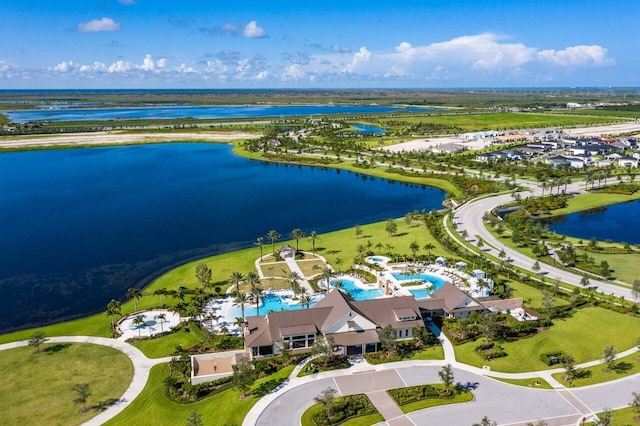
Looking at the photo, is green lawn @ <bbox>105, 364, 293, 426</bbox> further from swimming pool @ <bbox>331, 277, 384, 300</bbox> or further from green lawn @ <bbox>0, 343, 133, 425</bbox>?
swimming pool @ <bbox>331, 277, 384, 300</bbox>

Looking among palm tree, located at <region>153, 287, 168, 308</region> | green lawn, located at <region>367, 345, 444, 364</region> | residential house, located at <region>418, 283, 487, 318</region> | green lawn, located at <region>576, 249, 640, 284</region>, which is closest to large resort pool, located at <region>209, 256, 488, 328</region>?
residential house, located at <region>418, 283, 487, 318</region>

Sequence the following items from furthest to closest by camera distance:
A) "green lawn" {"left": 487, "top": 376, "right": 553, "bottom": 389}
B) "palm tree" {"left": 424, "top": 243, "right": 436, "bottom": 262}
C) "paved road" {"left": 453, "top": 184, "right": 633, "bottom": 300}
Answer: "palm tree" {"left": 424, "top": 243, "right": 436, "bottom": 262} < "paved road" {"left": 453, "top": 184, "right": 633, "bottom": 300} < "green lawn" {"left": 487, "top": 376, "right": 553, "bottom": 389}

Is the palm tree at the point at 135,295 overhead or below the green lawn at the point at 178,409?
overhead

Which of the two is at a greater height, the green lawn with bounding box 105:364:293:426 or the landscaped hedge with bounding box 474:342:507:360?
the landscaped hedge with bounding box 474:342:507:360

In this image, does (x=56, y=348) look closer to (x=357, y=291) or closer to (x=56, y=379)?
(x=56, y=379)

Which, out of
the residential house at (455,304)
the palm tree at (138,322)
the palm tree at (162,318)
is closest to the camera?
the palm tree at (162,318)

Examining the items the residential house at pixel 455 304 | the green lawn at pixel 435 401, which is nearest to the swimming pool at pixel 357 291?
the residential house at pixel 455 304

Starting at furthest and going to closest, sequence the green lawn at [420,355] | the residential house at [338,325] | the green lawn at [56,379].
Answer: the residential house at [338,325] < the green lawn at [420,355] < the green lawn at [56,379]

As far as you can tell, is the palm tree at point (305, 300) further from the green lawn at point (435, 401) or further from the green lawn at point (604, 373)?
the green lawn at point (604, 373)
